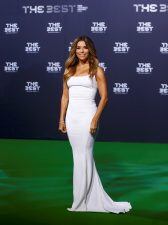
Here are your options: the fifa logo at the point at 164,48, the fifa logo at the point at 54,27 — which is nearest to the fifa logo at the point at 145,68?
the fifa logo at the point at 164,48

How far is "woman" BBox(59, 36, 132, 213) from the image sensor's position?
4.55 m

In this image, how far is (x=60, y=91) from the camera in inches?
351

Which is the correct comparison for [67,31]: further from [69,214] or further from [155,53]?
[69,214]

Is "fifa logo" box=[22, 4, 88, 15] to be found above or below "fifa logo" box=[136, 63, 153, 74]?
above

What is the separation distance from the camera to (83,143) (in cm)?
456

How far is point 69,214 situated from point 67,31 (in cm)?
477

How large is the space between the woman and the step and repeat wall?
3952 millimetres

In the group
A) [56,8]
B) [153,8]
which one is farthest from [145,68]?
[56,8]

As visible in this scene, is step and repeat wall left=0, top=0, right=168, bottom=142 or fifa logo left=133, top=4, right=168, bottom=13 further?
step and repeat wall left=0, top=0, right=168, bottom=142

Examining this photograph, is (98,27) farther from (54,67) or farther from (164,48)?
(164,48)

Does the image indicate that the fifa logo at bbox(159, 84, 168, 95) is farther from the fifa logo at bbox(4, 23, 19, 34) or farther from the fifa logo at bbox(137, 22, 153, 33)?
the fifa logo at bbox(4, 23, 19, 34)

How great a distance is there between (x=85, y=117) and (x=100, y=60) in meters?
4.21

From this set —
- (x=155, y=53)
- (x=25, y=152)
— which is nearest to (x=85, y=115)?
(x=25, y=152)

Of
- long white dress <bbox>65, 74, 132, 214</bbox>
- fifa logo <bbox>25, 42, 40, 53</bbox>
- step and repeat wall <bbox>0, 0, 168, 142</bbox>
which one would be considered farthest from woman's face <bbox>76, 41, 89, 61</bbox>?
fifa logo <bbox>25, 42, 40, 53</bbox>
